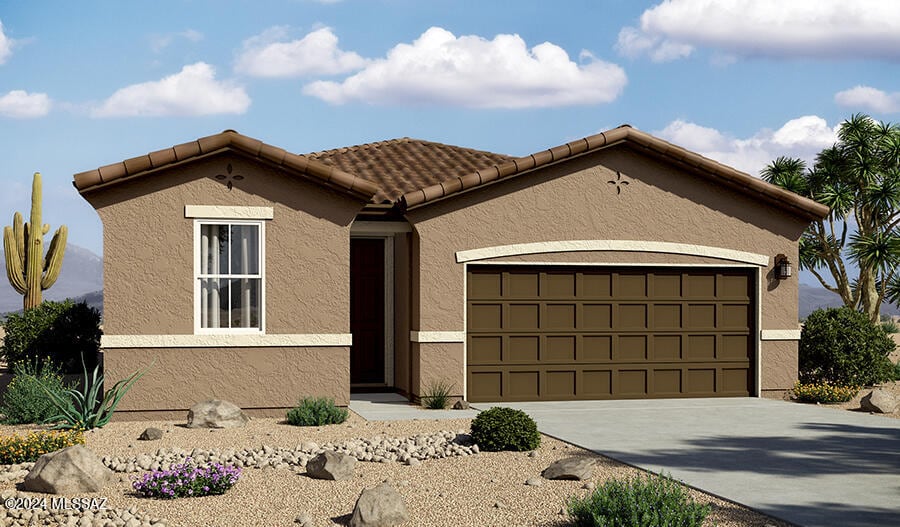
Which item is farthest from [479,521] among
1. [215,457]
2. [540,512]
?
[215,457]

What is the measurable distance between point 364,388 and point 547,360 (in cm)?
329

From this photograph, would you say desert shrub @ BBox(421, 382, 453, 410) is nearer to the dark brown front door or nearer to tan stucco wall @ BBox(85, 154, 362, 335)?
tan stucco wall @ BBox(85, 154, 362, 335)

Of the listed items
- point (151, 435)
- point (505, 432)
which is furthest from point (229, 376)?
point (505, 432)

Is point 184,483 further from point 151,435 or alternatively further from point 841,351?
point 841,351

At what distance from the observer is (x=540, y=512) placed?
850 centimetres

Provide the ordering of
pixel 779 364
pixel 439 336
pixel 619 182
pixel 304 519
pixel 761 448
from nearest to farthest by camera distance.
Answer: pixel 304 519 < pixel 761 448 < pixel 439 336 < pixel 619 182 < pixel 779 364

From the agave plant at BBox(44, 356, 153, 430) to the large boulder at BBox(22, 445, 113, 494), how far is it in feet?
12.8

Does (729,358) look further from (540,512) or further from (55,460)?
(55,460)

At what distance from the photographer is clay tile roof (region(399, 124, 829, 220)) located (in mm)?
15758

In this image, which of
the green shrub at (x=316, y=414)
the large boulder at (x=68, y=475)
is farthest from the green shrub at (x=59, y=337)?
the large boulder at (x=68, y=475)

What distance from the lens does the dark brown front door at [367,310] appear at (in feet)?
57.7

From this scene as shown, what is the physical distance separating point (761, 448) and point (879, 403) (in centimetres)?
499

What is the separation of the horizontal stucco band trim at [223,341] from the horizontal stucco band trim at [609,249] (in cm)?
244

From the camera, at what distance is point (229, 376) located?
48.9 feet
